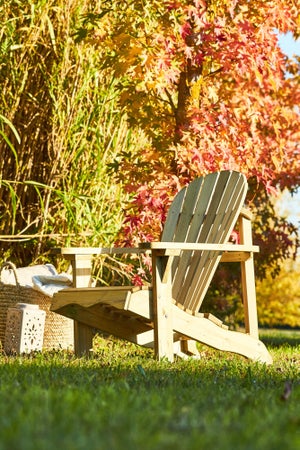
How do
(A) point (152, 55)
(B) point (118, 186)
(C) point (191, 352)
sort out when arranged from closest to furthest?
(C) point (191, 352) < (A) point (152, 55) < (B) point (118, 186)

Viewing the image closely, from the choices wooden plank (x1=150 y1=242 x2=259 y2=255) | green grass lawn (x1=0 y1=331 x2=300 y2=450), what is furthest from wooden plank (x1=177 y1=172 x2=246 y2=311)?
green grass lawn (x1=0 y1=331 x2=300 y2=450)

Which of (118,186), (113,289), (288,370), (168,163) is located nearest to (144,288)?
(113,289)

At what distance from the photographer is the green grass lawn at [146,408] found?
1635 mm

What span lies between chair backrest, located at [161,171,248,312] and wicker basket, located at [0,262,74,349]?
0.97 metres

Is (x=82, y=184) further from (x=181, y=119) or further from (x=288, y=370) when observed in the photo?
(x=288, y=370)

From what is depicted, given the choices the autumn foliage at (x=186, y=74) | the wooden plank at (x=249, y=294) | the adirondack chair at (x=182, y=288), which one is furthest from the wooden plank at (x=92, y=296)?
the autumn foliage at (x=186, y=74)

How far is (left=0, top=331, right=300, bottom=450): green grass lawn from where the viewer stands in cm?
163

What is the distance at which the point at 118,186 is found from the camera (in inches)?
235

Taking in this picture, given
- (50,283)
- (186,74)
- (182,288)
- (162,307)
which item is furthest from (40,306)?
(186,74)

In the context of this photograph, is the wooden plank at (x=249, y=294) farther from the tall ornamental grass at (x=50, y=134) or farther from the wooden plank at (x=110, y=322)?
the tall ornamental grass at (x=50, y=134)

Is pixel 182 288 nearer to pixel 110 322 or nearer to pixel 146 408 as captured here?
pixel 110 322

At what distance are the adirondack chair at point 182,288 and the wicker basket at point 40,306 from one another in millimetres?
760

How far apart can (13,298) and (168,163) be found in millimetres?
1331

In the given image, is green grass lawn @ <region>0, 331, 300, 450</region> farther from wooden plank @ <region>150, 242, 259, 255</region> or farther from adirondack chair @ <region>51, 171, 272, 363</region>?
wooden plank @ <region>150, 242, 259, 255</region>
